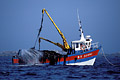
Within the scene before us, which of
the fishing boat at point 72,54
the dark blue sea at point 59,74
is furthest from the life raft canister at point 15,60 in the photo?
the dark blue sea at point 59,74

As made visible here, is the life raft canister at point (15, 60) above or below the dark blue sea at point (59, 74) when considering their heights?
above

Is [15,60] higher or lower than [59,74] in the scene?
higher

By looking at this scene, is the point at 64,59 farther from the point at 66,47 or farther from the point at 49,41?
the point at 49,41

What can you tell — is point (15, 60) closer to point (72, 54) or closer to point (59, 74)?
point (72, 54)

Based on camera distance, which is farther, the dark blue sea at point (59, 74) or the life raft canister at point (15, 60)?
the life raft canister at point (15, 60)

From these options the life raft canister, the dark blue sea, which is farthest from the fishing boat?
the dark blue sea

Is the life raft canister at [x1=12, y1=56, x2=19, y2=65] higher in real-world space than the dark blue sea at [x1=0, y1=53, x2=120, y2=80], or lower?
higher

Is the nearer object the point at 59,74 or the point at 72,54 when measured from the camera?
the point at 59,74

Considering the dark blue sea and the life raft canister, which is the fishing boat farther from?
the dark blue sea

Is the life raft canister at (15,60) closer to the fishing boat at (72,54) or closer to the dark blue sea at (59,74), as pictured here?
the fishing boat at (72,54)

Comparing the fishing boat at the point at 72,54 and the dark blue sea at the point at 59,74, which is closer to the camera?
the dark blue sea at the point at 59,74

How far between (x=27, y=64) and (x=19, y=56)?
2.36 metres

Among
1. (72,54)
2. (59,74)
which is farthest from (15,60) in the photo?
(59,74)

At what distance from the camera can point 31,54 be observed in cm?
5212
